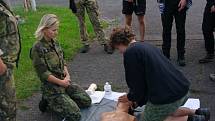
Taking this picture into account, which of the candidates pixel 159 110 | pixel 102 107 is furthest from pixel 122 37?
pixel 102 107

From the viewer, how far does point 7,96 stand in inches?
187

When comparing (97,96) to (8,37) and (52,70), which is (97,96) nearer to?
(52,70)

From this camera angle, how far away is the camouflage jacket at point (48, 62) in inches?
219

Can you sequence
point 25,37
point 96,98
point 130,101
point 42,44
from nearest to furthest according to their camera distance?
point 130,101, point 42,44, point 96,98, point 25,37

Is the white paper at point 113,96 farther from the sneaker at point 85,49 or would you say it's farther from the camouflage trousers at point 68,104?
the sneaker at point 85,49

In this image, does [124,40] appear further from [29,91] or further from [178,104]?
[29,91]

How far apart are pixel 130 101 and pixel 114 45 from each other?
71 cm

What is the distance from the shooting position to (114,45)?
4.77 metres

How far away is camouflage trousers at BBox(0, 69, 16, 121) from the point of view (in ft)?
15.5

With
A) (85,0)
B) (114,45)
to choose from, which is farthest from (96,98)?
(85,0)

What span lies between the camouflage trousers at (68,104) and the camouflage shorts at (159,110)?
3.91ft

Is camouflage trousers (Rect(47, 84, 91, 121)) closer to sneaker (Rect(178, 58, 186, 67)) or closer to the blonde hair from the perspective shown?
the blonde hair

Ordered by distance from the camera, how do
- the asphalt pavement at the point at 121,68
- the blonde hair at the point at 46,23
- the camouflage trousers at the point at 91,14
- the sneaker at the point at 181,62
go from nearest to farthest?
the blonde hair at the point at 46,23, the asphalt pavement at the point at 121,68, the sneaker at the point at 181,62, the camouflage trousers at the point at 91,14

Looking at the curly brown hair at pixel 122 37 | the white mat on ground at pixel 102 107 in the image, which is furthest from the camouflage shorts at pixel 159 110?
the white mat on ground at pixel 102 107
